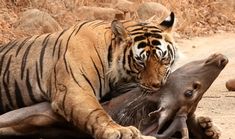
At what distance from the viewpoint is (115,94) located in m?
4.84

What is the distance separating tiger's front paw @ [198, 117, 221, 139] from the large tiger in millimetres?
376

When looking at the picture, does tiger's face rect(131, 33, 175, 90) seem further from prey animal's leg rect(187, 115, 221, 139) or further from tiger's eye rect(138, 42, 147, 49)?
prey animal's leg rect(187, 115, 221, 139)

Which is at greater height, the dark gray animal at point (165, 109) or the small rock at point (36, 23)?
the dark gray animal at point (165, 109)

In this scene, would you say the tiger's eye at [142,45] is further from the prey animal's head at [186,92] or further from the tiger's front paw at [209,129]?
the tiger's front paw at [209,129]

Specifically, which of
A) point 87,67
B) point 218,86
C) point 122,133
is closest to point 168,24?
point 87,67

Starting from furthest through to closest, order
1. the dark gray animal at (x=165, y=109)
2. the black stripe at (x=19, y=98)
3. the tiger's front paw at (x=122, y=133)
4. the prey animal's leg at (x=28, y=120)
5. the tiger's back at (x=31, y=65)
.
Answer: the black stripe at (x=19, y=98), the tiger's back at (x=31, y=65), the prey animal's leg at (x=28, y=120), the dark gray animal at (x=165, y=109), the tiger's front paw at (x=122, y=133)

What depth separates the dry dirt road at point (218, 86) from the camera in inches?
222

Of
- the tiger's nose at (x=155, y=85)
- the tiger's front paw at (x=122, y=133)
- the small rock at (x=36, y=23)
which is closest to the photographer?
the tiger's front paw at (x=122, y=133)

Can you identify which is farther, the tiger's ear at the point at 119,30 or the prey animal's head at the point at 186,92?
the tiger's ear at the point at 119,30

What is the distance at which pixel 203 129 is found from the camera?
4.61m

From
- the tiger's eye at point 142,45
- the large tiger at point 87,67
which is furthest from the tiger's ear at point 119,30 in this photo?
the tiger's eye at point 142,45

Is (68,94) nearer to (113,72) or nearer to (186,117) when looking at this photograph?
(113,72)

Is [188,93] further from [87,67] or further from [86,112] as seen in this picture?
[87,67]

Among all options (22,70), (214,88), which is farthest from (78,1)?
(22,70)
